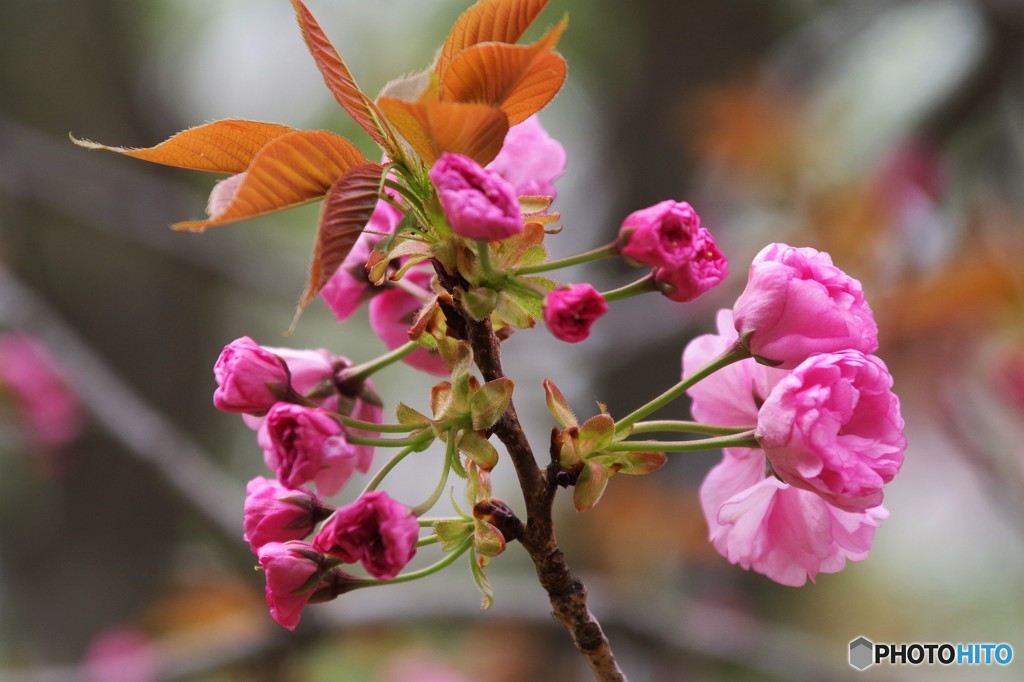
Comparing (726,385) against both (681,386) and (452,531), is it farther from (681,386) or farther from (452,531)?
(452,531)

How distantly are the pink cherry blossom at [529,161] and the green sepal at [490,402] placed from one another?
192mm

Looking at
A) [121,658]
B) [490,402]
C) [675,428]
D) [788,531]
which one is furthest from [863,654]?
[121,658]

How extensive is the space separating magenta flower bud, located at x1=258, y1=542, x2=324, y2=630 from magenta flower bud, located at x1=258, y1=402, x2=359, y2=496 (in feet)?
0.21

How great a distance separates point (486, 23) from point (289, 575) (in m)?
0.35

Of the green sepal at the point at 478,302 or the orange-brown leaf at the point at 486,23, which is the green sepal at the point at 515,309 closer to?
the green sepal at the point at 478,302

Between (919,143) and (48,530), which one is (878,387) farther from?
(48,530)

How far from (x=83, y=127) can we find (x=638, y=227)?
2962 millimetres

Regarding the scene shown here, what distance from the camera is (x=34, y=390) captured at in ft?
8.00

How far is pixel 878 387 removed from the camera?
52 cm

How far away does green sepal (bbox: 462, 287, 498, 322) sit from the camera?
52 centimetres

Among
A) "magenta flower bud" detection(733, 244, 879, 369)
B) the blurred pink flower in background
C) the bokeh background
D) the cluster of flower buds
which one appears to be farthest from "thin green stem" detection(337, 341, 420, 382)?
the blurred pink flower in background

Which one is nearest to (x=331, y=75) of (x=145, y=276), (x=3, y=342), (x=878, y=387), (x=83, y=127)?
(x=878, y=387)

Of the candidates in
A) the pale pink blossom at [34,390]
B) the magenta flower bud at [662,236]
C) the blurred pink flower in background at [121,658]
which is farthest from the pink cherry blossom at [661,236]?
the pale pink blossom at [34,390]

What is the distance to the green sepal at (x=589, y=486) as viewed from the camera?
0.53 meters
